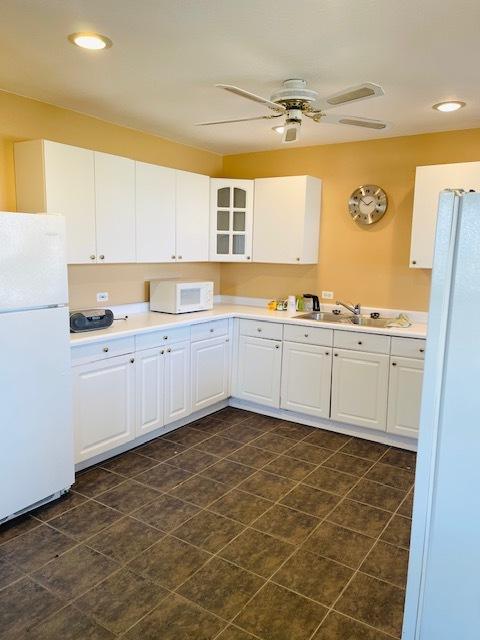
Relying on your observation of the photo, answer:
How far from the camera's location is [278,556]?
2.39 meters

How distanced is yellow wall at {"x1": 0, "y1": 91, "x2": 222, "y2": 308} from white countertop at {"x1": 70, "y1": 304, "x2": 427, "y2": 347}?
0.33 metres

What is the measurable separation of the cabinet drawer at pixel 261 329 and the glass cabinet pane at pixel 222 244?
2.39ft

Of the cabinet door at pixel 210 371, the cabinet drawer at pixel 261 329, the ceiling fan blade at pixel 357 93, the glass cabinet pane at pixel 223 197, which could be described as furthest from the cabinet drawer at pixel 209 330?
the ceiling fan blade at pixel 357 93

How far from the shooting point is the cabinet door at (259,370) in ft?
13.9

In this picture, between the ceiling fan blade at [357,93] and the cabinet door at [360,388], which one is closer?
the ceiling fan blade at [357,93]

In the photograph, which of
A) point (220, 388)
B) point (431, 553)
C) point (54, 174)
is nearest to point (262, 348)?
point (220, 388)

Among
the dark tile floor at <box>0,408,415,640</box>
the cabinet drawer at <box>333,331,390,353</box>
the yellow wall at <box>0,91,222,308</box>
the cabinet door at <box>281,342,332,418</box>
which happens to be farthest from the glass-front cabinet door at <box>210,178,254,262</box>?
the dark tile floor at <box>0,408,415,640</box>

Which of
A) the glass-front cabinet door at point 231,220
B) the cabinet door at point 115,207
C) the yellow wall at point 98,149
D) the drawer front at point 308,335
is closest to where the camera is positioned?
the yellow wall at point 98,149

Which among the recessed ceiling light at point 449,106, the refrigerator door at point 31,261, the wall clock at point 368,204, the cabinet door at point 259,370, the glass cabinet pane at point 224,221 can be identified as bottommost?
the cabinet door at point 259,370

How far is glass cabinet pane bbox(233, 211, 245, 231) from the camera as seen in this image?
4559 millimetres

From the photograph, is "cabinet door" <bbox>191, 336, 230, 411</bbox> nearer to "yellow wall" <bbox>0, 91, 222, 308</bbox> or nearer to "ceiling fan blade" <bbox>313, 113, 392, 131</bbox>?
"yellow wall" <bbox>0, 91, 222, 308</bbox>

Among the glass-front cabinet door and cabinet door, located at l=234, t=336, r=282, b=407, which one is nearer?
cabinet door, located at l=234, t=336, r=282, b=407

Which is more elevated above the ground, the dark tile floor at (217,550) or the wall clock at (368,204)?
the wall clock at (368,204)

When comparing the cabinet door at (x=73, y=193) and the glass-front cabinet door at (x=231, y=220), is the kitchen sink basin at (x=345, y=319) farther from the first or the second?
the cabinet door at (x=73, y=193)
